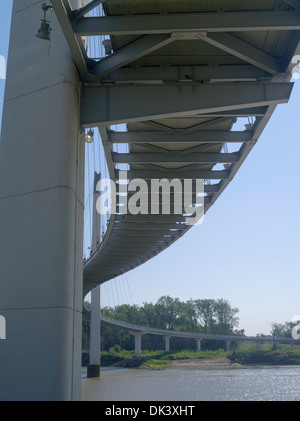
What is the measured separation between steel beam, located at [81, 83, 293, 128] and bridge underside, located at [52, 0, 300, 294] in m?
0.02

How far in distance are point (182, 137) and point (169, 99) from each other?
337 centimetres

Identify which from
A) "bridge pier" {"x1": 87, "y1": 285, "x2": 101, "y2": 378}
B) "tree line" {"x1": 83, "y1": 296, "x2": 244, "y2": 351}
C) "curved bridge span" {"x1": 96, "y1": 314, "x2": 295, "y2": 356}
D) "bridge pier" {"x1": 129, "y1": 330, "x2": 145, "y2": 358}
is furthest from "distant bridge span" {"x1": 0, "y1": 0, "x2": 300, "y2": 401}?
"tree line" {"x1": 83, "y1": 296, "x2": 244, "y2": 351}

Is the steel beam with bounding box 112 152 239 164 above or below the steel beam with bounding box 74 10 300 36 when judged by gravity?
below

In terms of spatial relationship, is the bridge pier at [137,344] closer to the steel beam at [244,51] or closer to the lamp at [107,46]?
the steel beam at [244,51]

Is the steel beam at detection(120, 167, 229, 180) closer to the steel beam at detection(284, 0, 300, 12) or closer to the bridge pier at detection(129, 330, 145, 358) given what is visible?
the steel beam at detection(284, 0, 300, 12)

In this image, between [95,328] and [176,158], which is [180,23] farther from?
[95,328]

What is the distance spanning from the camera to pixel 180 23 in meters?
7.53

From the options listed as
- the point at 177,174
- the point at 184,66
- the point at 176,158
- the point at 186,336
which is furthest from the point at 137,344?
the point at 184,66

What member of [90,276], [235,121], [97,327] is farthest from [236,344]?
[235,121]

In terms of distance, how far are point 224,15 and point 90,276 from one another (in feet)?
112

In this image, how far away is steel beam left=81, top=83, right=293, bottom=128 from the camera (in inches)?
347

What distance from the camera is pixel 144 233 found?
23719mm

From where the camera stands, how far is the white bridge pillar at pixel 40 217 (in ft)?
21.8
